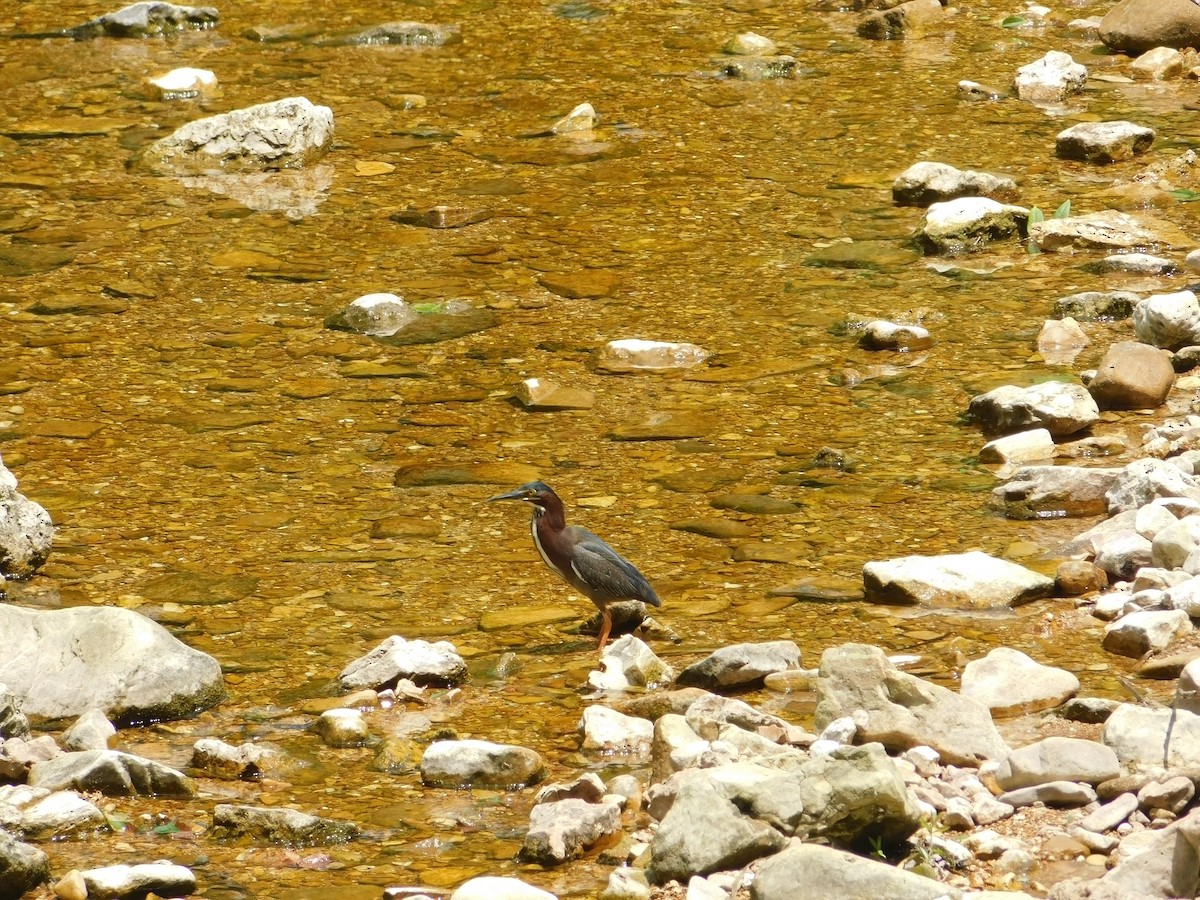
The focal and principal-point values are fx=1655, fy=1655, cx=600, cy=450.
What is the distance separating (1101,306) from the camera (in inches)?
385

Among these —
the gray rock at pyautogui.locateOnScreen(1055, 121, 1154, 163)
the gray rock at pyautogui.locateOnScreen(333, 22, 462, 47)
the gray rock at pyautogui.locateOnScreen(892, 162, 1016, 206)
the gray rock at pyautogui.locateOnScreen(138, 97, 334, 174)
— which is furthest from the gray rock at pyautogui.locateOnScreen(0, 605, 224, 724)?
the gray rock at pyautogui.locateOnScreen(333, 22, 462, 47)

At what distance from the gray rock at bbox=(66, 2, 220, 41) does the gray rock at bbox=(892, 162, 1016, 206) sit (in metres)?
8.85

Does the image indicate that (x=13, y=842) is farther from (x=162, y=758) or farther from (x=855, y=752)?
(x=855, y=752)

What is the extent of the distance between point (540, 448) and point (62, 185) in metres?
6.03

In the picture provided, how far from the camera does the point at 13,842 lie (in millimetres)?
4590

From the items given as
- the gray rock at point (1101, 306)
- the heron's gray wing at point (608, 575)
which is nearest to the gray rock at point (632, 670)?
the heron's gray wing at point (608, 575)

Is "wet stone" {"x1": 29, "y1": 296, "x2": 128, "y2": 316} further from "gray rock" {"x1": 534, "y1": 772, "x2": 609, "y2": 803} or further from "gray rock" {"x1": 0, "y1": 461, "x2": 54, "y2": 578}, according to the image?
"gray rock" {"x1": 534, "y1": 772, "x2": 609, "y2": 803}

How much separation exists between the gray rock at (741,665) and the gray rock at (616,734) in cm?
38

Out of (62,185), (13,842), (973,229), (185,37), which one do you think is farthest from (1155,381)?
(185,37)

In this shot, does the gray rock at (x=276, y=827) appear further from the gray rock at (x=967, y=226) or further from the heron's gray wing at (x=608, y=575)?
the gray rock at (x=967, y=226)

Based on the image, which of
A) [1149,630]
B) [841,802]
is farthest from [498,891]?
[1149,630]

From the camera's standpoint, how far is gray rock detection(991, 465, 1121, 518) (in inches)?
296

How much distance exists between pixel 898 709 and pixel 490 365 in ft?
16.6

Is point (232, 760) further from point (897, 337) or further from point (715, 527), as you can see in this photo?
point (897, 337)
